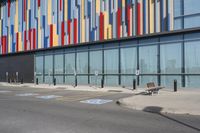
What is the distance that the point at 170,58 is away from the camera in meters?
29.6

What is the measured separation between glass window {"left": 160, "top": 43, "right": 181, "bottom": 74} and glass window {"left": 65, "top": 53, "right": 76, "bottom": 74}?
486 inches

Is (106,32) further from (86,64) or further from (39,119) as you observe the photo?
(39,119)

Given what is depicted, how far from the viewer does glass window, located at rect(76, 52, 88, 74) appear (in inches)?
1471

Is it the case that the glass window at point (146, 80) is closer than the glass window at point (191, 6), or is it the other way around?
the glass window at point (191, 6)

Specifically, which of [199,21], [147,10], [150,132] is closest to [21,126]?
[150,132]

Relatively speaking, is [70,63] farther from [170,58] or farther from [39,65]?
[170,58]

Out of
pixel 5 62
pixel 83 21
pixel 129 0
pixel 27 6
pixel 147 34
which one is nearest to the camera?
pixel 147 34

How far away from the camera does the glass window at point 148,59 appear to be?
30.9m

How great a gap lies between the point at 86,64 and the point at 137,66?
730 cm

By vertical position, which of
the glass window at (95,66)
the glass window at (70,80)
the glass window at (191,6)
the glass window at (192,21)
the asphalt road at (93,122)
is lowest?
the asphalt road at (93,122)

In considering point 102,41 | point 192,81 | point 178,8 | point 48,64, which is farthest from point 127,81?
point 48,64

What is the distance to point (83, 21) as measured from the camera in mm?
36969

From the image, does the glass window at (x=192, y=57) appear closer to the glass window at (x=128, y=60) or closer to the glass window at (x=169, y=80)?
the glass window at (x=169, y=80)

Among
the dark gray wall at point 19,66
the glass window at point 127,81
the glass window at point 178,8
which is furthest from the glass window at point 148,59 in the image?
the dark gray wall at point 19,66
